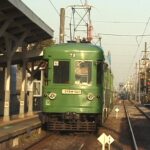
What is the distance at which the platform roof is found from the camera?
20.2 meters

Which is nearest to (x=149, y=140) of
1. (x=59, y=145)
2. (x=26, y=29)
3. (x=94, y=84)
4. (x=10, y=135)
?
(x=94, y=84)

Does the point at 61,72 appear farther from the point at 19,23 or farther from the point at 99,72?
the point at 19,23

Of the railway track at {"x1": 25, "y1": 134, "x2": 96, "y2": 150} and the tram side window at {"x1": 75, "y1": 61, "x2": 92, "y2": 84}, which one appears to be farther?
the tram side window at {"x1": 75, "y1": 61, "x2": 92, "y2": 84}

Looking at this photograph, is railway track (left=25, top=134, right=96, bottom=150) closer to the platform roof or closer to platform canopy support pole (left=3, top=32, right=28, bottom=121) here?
platform canopy support pole (left=3, top=32, right=28, bottom=121)

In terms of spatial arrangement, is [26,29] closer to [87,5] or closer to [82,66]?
[82,66]

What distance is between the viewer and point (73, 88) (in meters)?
19.3

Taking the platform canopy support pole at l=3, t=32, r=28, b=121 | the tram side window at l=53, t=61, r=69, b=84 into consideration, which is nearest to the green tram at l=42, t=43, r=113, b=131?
the tram side window at l=53, t=61, r=69, b=84

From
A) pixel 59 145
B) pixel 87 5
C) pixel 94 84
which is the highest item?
pixel 87 5

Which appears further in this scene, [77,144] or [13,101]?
[13,101]

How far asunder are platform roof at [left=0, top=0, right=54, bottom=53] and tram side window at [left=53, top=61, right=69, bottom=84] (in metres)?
2.63

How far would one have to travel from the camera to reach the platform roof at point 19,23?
2019 centimetres

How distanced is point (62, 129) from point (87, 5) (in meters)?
16.8

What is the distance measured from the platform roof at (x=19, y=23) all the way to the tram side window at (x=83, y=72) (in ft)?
10.4

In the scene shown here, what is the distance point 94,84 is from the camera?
19359 millimetres
